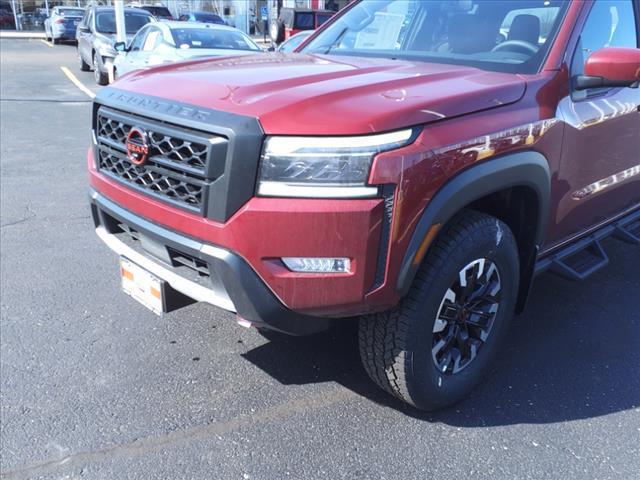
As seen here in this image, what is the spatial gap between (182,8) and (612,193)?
117 ft

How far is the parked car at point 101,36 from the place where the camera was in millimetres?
13289

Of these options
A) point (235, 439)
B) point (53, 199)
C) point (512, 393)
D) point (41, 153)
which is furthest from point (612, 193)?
point (41, 153)

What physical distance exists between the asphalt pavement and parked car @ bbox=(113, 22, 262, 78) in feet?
20.6

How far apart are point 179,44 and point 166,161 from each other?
8167mm

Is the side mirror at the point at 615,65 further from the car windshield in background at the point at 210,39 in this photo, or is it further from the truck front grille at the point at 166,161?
the car windshield in background at the point at 210,39

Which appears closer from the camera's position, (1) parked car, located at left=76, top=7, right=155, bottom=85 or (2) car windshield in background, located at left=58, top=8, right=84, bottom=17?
(1) parked car, located at left=76, top=7, right=155, bottom=85

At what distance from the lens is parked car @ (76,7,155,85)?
523 inches

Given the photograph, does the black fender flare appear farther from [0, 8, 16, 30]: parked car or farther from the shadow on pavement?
[0, 8, 16, 30]: parked car

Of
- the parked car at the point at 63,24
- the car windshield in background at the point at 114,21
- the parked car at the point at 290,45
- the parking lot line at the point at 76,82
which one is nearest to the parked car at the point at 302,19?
the car windshield in background at the point at 114,21

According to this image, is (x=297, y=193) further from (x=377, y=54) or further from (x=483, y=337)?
(x=377, y=54)

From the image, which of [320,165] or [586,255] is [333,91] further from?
[586,255]

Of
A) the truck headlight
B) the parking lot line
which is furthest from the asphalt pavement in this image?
the parking lot line

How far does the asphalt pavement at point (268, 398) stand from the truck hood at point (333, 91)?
1.37m

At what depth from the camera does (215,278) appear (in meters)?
2.17
